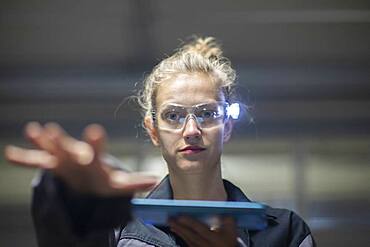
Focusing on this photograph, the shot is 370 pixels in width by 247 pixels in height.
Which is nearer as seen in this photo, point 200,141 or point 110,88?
point 200,141

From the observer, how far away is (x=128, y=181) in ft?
1.48

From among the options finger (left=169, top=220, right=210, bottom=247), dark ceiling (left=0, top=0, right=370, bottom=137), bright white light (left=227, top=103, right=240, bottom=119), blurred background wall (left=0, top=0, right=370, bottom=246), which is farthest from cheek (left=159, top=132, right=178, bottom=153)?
blurred background wall (left=0, top=0, right=370, bottom=246)

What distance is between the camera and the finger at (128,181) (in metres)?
0.45

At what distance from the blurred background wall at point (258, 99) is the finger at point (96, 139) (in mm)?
1632

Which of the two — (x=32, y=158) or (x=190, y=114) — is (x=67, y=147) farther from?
(x=190, y=114)

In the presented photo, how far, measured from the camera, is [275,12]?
198 centimetres

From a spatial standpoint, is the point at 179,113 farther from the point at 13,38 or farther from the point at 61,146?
the point at 13,38

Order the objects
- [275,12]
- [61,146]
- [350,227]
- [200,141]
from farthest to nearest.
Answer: [350,227] → [275,12] → [200,141] → [61,146]

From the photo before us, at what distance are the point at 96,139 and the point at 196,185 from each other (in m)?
0.34

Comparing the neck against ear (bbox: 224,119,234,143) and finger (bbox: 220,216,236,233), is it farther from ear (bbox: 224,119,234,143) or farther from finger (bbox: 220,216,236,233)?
finger (bbox: 220,216,236,233)

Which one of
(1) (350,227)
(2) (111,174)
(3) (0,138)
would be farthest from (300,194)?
(2) (111,174)

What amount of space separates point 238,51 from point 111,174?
6.02 ft

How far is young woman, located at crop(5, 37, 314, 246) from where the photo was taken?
0.44 meters

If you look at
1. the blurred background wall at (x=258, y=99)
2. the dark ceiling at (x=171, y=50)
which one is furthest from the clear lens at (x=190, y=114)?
the blurred background wall at (x=258, y=99)
